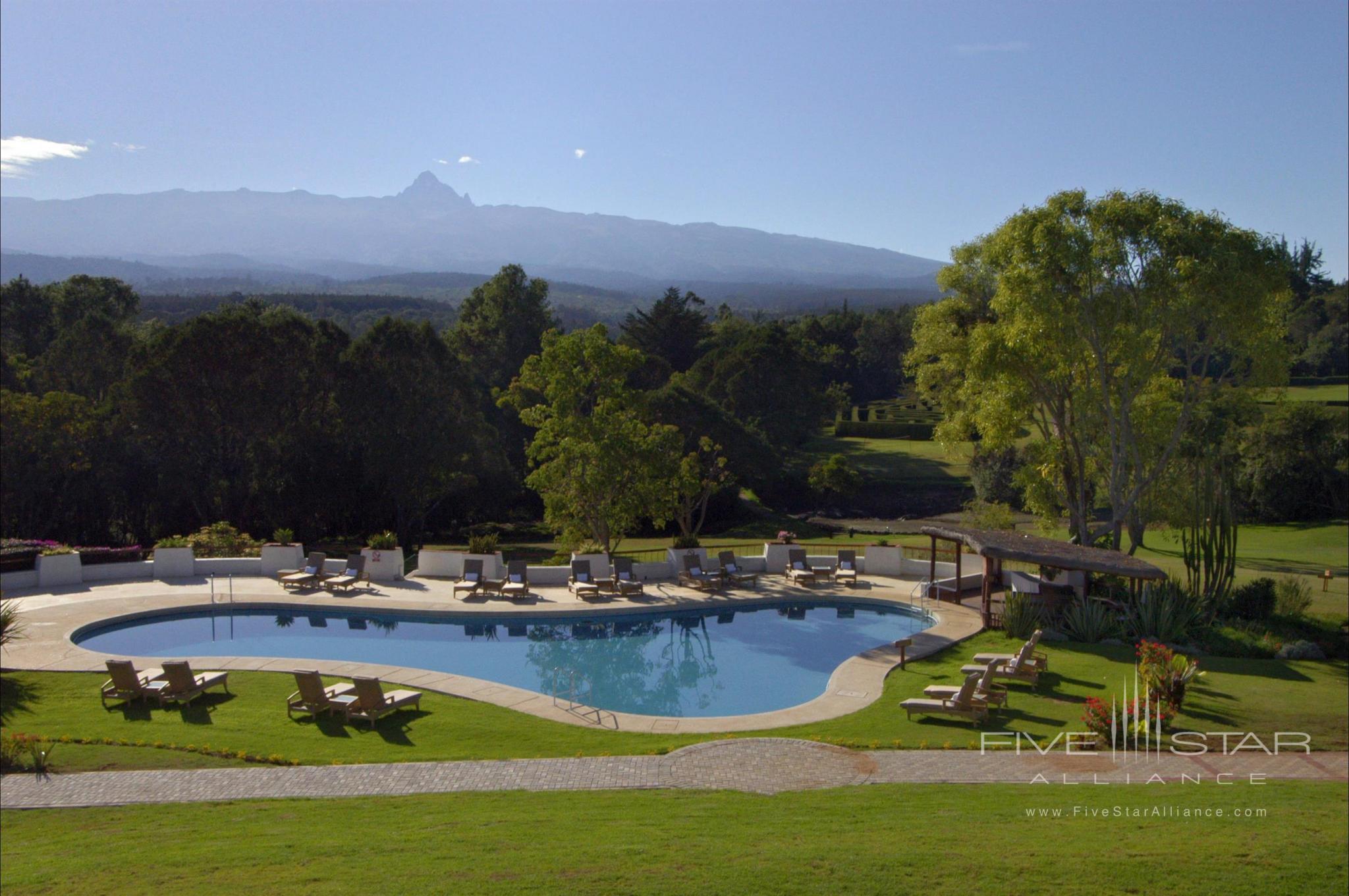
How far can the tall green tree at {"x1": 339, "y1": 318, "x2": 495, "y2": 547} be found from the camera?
3522 cm

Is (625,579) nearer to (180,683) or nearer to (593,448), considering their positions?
(593,448)

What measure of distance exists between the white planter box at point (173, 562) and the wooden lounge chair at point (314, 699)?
35.8ft

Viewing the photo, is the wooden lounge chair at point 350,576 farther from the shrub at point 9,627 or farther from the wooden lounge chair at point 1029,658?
the wooden lounge chair at point 1029,658

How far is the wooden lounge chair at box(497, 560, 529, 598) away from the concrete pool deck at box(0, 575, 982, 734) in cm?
33

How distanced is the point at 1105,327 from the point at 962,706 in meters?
12.3

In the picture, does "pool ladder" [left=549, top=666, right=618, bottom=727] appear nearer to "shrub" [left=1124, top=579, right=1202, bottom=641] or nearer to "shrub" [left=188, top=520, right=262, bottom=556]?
"shrub" [left=1124, top=579, right=1202, bottom=641]

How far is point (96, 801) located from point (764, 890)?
284 inches

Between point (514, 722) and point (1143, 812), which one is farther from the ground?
point (1143, 812)

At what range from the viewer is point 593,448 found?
23.6 m

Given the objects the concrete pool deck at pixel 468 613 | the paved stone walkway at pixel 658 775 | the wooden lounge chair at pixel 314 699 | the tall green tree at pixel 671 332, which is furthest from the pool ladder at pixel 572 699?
the tall green tree at pixel 671 332

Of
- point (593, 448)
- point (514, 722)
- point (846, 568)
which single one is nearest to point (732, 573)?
point (846, 568)

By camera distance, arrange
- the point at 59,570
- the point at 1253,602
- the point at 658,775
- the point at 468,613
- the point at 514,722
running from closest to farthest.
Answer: the point at 658,775, the point at 514,722, the point at 1253,602, the point at 468,613, the point at 59,570

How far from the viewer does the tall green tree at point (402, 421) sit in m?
35.2

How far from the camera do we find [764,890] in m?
6.92
